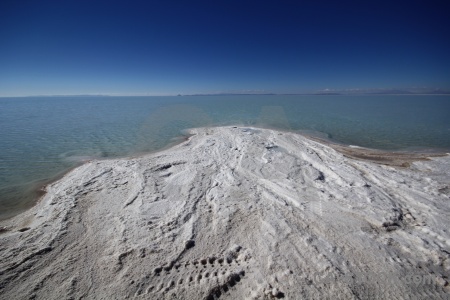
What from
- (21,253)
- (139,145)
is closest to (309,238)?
(21,253)

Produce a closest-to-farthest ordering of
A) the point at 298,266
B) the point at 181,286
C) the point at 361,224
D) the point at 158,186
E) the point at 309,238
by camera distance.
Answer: the point at 181,286
the point at 298,266
the point at 309,238
the point at 361,224
the point at 158,186

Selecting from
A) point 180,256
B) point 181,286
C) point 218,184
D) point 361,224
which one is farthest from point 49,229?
point 361,224

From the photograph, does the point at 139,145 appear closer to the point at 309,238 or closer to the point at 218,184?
the point at 218,184

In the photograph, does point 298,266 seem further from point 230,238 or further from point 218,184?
point 218,184

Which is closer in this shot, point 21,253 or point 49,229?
point 21,253

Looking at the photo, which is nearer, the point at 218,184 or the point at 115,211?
the point at 115,211

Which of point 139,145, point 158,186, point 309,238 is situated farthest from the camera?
point 139,145
